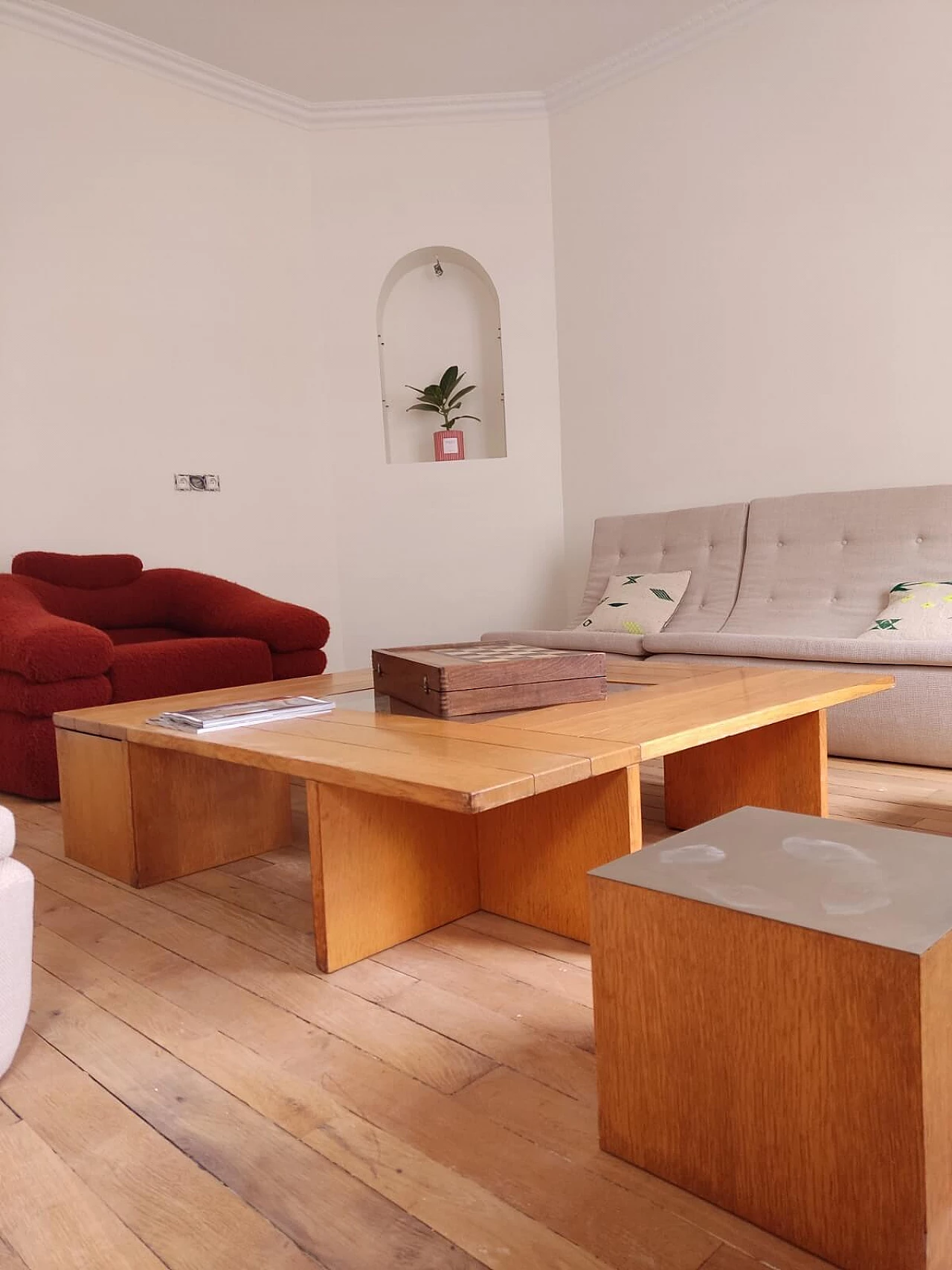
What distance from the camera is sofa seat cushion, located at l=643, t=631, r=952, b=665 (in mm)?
2512

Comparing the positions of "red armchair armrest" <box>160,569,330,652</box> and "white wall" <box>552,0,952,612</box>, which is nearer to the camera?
"red armchair armrest" <box>160,569,330,652</box>

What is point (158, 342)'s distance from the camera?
3.98m

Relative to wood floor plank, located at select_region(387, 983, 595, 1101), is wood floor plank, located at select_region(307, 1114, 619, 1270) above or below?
above

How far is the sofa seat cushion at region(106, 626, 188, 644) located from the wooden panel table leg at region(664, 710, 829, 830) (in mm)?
2066

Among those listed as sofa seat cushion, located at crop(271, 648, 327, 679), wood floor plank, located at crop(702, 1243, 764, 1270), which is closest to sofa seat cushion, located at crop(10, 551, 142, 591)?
sofa seat cushion, located at crop(271, 648, 327, 679)

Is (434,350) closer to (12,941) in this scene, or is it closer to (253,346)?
(253,346)

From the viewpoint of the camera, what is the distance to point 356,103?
448 cm

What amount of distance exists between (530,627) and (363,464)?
1.14 metres

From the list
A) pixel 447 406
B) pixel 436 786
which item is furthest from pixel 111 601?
pixel 436 786

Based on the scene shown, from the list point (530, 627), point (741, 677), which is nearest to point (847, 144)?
point (530, 627)

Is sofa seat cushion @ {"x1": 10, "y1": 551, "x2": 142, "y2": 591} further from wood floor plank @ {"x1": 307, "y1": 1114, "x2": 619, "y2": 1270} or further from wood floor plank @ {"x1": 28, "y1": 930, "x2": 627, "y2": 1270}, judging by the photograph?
wood floor plank @ {"x1": 307, "y1": 1114, "x2": 619, "y2": 1270}

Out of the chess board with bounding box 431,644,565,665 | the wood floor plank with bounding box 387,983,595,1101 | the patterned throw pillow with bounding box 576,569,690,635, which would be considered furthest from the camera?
the patterned throw pillow with bounding box 576,569,690,635

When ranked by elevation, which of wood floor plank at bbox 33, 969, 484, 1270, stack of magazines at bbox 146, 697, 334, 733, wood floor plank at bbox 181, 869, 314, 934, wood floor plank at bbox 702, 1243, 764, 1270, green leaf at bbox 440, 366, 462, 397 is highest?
green leaf at bbox 440, 366, 462, 397

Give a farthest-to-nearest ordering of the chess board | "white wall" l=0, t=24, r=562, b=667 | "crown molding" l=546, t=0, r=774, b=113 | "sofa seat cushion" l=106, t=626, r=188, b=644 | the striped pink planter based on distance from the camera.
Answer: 1. the striped pink planter
2. "crown molding" l=546, t=0, r=774, b=113
3. "white wall" l=0, t=24, r=562, b=667
4. "sofa seat cushion" l=106, t=626, r=188, b=644
5. the chess board
